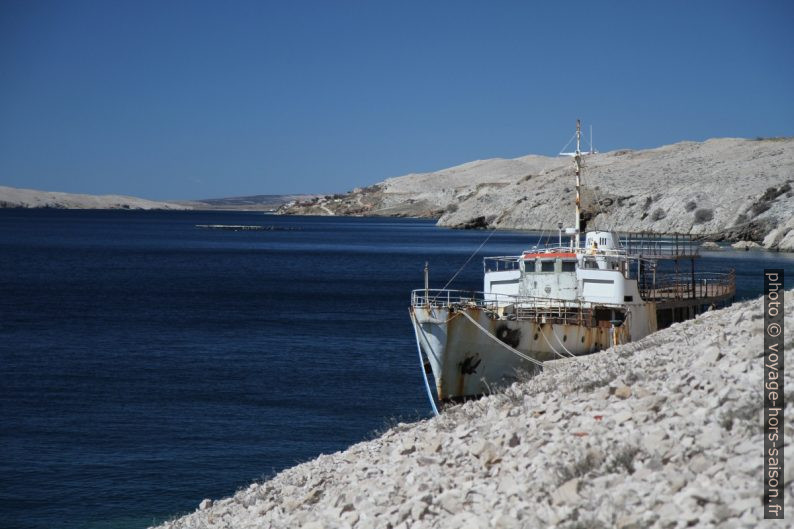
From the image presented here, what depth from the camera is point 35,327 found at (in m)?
44.6

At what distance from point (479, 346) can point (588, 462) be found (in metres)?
17.0

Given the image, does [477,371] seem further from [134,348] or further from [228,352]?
[134,348]

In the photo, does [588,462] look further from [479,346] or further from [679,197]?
[679,197]

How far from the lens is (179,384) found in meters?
31.4

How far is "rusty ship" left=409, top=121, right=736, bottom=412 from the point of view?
2711 cm

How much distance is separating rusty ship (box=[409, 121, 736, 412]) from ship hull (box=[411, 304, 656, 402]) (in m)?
0.03

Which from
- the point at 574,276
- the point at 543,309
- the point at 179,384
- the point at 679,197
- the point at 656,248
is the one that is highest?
the point at 679,197

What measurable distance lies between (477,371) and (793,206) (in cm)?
9056

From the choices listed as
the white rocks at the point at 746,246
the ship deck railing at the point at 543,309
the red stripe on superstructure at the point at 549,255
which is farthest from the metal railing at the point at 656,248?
the white rocks at the point at 746,246

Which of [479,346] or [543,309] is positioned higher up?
[543,309]

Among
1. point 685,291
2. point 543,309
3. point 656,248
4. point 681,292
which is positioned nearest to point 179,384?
point 543,309

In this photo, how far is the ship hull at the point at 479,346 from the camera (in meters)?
27.0

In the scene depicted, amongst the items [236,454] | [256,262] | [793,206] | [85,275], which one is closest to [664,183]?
[793,206]

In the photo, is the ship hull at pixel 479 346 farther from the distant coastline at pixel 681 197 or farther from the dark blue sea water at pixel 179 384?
the distant coastline at pixel 681 197
